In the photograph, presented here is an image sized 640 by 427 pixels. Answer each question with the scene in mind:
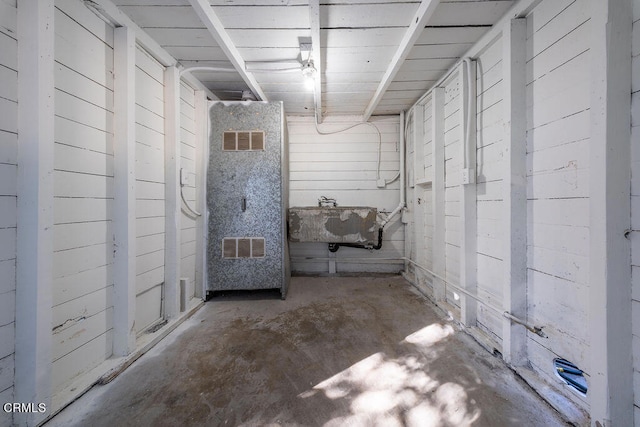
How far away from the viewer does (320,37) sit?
191cm

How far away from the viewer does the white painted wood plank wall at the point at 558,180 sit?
4.05ft

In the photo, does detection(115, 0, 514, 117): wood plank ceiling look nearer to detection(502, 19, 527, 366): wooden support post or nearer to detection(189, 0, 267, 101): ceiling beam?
detection(189, 0, 267, 101): ceiling beam

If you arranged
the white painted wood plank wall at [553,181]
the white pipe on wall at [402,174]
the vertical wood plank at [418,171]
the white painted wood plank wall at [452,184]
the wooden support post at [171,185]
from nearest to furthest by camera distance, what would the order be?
the white painted wood plank wall at [553,181], the wooden support post at [171,185], the white painted wood plank wall at [452,184], the vertical wood plank at [418,171], the white pipe on wall at [402,174]

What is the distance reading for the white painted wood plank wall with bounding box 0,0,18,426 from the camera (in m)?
1.09

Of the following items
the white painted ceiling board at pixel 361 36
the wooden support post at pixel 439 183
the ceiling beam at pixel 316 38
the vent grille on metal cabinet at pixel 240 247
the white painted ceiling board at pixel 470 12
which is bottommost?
the vent grille on metal cabinet at pixel 240 247

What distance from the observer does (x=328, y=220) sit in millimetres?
3162

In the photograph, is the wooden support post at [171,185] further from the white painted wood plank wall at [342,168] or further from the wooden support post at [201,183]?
the white painted wood plank wall at [342,168]

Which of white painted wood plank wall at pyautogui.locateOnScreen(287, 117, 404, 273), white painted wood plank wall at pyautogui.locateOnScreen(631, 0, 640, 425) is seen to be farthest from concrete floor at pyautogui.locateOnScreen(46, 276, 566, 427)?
white painted wood plank wall at pyautogui.locateOnScreen(287, 117, 404, 273)

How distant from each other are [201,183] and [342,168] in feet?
6.38

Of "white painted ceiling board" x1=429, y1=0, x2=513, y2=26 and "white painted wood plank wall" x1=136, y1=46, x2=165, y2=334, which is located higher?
"white painted ceiling board" x1=429, y1=0, x2=513, y2=26

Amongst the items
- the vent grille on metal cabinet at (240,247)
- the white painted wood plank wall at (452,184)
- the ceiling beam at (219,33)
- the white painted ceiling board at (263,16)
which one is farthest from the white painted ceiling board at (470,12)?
the vent grille on metal cabinet at (240,247)

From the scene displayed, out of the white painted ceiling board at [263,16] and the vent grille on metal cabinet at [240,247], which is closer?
the white painted ceiling board at [263,16]

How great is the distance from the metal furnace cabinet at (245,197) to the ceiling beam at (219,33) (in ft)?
1.48

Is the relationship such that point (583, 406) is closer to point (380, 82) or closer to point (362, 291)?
point (362, 291)
